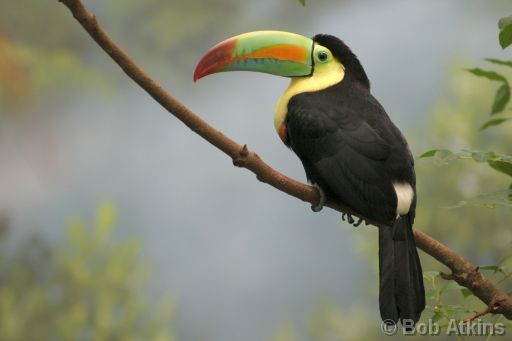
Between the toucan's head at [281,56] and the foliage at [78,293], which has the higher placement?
the toucan's head at [281,56]

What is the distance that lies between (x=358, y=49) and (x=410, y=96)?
0.37m

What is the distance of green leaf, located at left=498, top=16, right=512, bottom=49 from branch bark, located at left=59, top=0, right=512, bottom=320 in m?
0.41

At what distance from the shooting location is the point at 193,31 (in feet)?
12.4

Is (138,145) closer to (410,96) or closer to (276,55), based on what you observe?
(410,96)

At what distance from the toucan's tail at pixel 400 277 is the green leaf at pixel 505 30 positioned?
1.42ft

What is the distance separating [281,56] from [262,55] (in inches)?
2.3

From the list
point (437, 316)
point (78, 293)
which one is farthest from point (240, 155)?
point (78, 293)

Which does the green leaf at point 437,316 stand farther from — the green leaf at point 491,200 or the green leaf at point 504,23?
the green leaf at point 504,23

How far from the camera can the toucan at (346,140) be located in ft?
4.70

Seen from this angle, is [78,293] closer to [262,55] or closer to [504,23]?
[262,55]

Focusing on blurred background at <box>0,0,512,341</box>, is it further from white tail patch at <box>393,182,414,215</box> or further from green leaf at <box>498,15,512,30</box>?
green leaf at <box>498,15,512,30</box>

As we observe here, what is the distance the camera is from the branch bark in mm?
1146

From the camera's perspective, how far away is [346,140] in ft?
5.23

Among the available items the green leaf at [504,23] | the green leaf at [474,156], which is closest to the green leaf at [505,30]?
the green leaf at [504,23]
